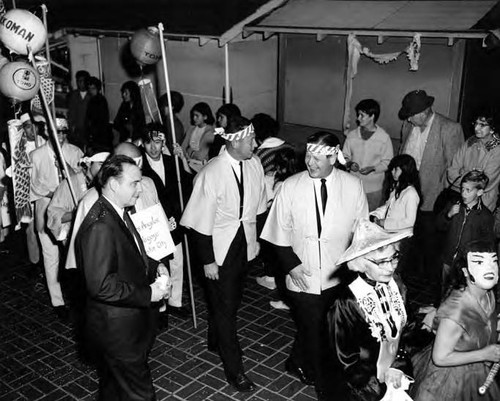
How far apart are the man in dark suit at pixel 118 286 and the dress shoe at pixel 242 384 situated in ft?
3.79

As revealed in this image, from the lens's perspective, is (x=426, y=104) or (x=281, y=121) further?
(x=281, y=121)

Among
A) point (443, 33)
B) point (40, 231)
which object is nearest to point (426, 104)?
point (443, 33)

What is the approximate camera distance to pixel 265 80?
37.0ft

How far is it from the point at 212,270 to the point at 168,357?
1.29 metres

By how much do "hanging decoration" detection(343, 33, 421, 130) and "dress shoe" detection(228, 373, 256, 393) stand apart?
5.45 m

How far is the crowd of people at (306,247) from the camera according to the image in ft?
12.1

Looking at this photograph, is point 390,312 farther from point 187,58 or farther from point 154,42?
point 187,58

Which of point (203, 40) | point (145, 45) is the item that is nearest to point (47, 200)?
point (145, 45)

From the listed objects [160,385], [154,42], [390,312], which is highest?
[154,42]

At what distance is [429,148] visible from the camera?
7.80 metres

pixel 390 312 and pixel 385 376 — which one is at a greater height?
pixel 390 312

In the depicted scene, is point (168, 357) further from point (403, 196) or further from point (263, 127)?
point (263, 127)

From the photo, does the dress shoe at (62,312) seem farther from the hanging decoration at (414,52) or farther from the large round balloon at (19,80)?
the hanging decoration at (414,52)

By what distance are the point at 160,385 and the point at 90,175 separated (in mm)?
2142
